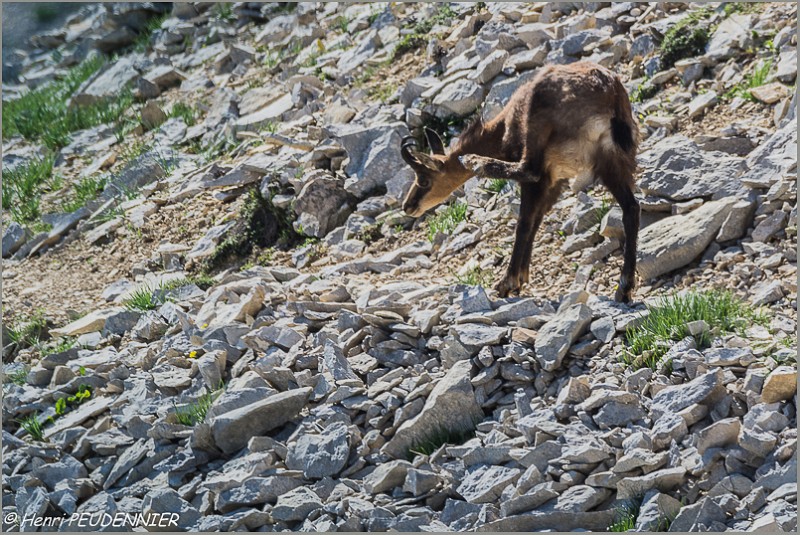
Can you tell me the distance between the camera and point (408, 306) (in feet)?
26.2

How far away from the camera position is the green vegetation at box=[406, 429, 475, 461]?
Answer: 262 inches

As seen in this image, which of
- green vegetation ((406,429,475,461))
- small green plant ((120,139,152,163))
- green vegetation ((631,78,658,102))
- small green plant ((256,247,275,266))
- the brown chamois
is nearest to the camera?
green vegetation ((406,429,475,461))

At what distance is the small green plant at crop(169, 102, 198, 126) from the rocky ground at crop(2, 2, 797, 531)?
0.13 feet

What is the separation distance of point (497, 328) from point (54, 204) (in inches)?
299

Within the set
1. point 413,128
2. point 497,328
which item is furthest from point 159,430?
point 413,128


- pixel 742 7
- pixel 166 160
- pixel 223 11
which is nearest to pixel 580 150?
pixel 742 7

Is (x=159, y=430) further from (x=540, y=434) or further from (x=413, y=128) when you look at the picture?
(x=413, y=128)

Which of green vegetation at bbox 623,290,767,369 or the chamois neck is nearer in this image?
green vegetation at bbox 623,290,767,369

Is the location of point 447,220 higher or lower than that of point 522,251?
lower

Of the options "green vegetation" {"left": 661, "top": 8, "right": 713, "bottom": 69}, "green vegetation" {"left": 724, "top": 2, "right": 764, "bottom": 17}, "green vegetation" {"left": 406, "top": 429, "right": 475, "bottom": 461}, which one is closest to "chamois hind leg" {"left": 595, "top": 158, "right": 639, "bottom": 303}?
"green vegetation" {"left": 406, "top": 429, "right": 475, "bottom": 461}

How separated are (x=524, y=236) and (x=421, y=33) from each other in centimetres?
505

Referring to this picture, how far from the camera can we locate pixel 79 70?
16.8m

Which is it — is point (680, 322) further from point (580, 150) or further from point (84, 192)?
point (84, 192)

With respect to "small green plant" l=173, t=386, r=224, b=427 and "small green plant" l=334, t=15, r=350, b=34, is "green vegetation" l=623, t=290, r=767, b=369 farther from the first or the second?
"small green plant" l=334, t=15, r=350, b=34
